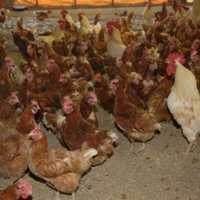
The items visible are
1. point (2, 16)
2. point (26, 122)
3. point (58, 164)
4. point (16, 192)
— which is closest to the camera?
point (16, 192)

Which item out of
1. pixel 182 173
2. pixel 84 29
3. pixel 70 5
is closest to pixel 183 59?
pixel 182 173

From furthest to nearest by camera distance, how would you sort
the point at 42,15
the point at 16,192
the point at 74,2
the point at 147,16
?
the point at 74,2 → the point at 42,15 → the point at 147,16 → the point at 16,192

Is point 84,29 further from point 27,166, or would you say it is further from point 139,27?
point 27,166

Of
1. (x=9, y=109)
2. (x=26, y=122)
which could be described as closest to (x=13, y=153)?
(x=26, y=122)

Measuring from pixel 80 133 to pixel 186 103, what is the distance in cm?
73

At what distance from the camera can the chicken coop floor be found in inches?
116

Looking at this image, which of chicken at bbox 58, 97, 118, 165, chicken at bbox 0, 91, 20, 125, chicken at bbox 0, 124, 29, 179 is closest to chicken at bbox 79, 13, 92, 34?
chicken at bbox 0, 91, 20, 125

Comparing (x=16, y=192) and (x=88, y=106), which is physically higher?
(x=88, y=106)

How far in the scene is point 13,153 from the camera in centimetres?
288

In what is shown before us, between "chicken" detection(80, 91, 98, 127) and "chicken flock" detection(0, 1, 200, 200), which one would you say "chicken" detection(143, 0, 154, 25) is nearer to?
"chicken flock" detection(0, 1, 200, 200)

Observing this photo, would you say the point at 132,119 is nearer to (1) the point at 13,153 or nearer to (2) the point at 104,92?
(2) the point at 104,92

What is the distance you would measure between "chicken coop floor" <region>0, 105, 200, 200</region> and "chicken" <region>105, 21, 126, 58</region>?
32.1 inches

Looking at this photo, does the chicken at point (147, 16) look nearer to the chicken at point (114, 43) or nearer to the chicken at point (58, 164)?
the chicken at point (114, 43)

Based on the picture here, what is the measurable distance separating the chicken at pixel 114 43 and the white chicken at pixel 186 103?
85 centimetres
